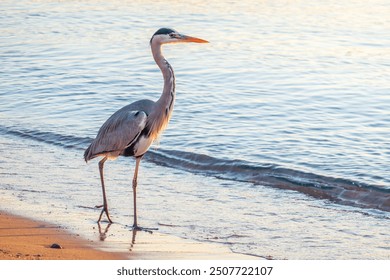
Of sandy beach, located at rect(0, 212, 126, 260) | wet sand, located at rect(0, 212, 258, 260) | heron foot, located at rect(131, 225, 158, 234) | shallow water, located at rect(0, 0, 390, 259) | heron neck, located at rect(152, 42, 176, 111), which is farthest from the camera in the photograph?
heron neck, located at rect(152, 42, 176, 111)

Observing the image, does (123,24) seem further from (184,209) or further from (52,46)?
(184,209)

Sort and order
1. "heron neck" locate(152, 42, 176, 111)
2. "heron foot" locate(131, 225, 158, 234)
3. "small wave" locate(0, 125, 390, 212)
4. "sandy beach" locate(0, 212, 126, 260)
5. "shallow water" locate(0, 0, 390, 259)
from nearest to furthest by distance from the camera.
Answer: "sandy beach" locate(0, 212, 126, 260) < "heron foot" locate(131, 225, 158, 234) < "shallow water" locate(0, 0, 390, 259) < "heron neck" locate(152, 42, 176, 111) < "small wave" locate(0, 125, 390, 212)

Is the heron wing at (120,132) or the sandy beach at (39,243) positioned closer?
the sandy beach at (39,243)

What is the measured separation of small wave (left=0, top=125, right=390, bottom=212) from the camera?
9336 millimetres

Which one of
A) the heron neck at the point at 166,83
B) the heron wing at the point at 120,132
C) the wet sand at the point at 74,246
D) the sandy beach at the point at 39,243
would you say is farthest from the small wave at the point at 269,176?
the sandy beach at the point at 39,243

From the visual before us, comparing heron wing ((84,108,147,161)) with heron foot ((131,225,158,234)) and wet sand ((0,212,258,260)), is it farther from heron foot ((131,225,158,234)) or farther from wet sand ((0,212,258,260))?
wet sand ((0,212,258,260))

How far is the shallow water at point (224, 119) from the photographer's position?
8.30 meters

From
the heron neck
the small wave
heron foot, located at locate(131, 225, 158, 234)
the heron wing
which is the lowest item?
the small wave

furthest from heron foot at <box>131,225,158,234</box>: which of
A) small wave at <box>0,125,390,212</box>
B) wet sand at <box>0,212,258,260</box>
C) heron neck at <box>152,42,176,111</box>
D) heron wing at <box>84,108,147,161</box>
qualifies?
small wave at <box>0,125,390,212</box>

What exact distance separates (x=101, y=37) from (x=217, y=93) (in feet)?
17.9

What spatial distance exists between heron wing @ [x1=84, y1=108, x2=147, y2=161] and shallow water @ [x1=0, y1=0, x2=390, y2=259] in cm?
60

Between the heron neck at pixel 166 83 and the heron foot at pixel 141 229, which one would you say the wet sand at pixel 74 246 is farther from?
the heron neck at pixel 166 83

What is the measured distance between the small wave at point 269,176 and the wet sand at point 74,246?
2.46 metres

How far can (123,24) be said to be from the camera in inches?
794
